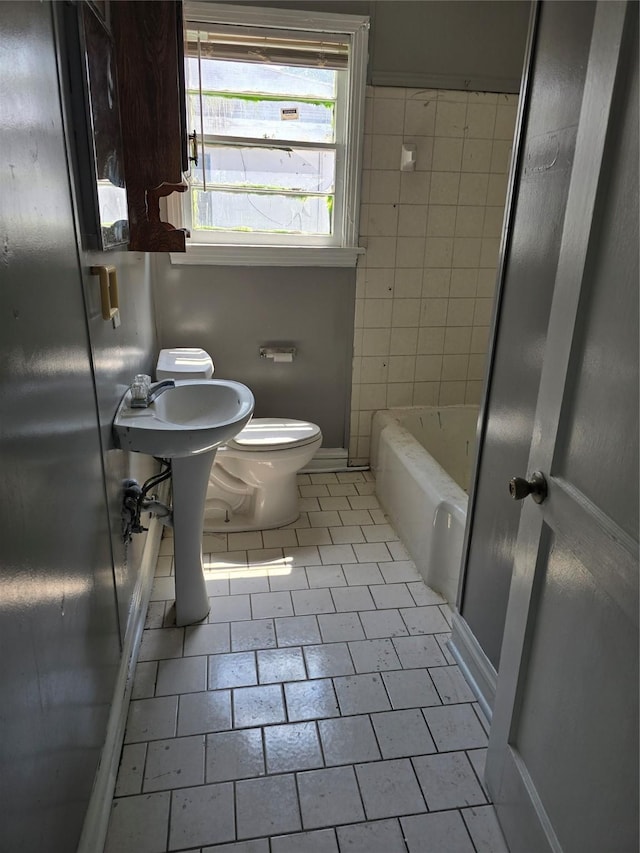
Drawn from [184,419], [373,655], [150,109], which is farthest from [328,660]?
[150,109]

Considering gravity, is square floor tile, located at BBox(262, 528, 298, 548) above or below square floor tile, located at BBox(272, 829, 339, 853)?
above

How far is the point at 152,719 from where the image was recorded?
1.67 metres

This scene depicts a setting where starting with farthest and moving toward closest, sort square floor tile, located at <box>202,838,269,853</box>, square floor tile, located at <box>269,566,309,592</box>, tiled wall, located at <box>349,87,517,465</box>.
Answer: tiled wall, located at <box>349,87,517,465</box> < square floor tile, located at <box>269,566,309,592</box> < square floor tile, located at <box>202,838,269,853</box>

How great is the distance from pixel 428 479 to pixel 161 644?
120cm

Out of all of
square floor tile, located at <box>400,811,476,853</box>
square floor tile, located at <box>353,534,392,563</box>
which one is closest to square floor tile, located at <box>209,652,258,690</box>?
square floor tile, located at <box>400,811,476,853</box>

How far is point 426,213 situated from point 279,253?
0.77m

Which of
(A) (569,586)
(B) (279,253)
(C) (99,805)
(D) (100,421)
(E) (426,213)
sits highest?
→ (E) (426,213)

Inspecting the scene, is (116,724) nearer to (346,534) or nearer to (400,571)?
(400,571)

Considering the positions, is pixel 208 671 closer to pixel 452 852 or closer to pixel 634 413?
pixel 452 852

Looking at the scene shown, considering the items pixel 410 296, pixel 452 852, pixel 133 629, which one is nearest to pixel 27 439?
pixel 133 629

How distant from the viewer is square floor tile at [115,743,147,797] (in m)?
1.47

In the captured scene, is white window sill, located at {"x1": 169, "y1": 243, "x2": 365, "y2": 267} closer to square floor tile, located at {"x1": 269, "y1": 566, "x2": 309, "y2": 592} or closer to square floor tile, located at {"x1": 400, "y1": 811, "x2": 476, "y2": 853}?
square floor tile, located at {"x1": 269, "y1": 566, "x2": 309, "y2": 592}

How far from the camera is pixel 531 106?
1.39 m

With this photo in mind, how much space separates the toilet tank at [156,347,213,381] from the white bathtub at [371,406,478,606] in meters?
0.96
